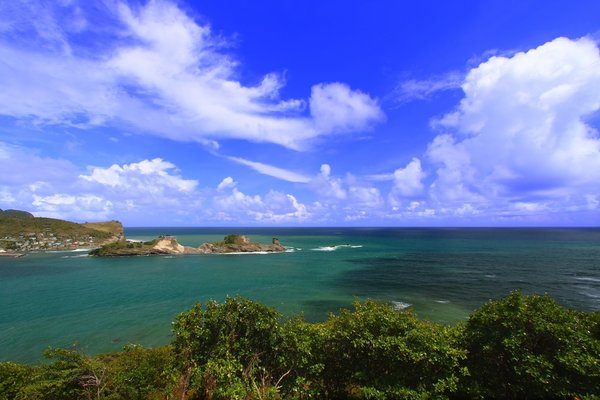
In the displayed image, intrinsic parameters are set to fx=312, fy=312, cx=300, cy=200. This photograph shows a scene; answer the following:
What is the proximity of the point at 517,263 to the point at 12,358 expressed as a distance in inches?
4622

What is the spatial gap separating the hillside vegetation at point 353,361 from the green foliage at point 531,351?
0.18 ft

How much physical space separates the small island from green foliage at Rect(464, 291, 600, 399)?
126m

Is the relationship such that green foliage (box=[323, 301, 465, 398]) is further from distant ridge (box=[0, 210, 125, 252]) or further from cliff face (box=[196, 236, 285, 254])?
distant ridge (box=[0, 210, 125, 252])

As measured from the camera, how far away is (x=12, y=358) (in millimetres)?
35062

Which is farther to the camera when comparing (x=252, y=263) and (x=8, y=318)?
A: (x=252, y=263)

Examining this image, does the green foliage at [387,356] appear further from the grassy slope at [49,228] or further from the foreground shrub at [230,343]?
the grassy slope at [49,228]

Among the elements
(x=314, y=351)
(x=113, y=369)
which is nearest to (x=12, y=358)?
(x=113, y=369)

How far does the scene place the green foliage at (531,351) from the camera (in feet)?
52.4

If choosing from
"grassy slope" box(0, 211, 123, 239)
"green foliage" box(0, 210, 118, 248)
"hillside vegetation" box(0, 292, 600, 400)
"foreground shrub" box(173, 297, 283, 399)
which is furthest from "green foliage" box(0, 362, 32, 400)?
"grassy slope" box(0, 211, 123, 239)

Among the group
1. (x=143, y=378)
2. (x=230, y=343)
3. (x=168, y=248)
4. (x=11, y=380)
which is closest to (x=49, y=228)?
(x=168, y=248)

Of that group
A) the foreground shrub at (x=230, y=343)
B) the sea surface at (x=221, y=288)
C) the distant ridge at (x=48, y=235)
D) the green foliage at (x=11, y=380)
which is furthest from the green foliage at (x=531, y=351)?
the distant ridge at (x=48, y=235)

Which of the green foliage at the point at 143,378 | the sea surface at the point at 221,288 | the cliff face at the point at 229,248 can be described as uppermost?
the green foliage at the point at 143,378

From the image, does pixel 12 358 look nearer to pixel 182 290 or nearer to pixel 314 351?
pixel 182 290

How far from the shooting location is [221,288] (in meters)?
68.6
